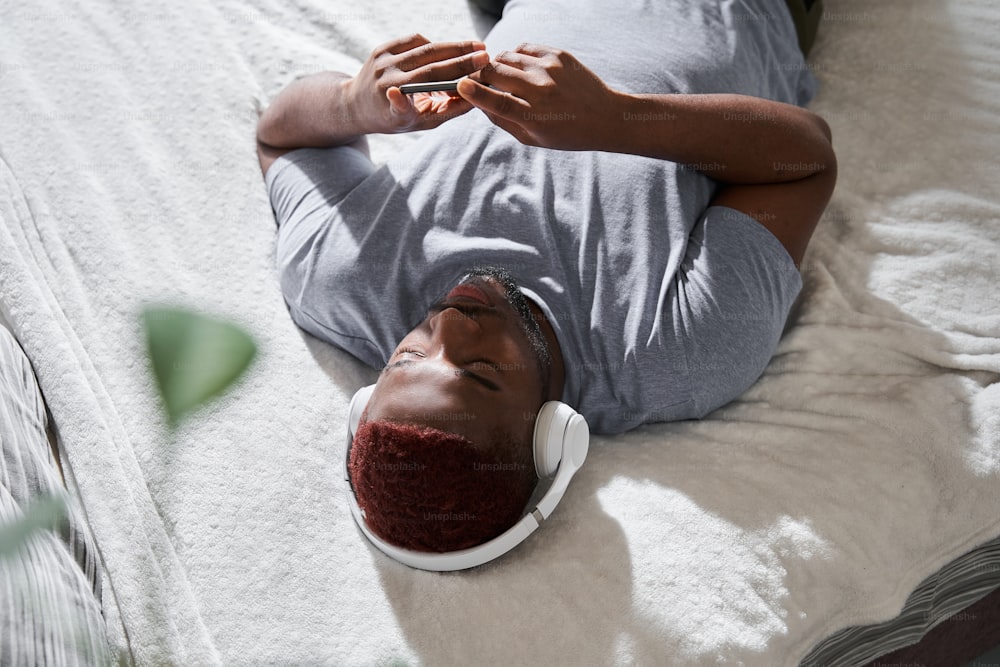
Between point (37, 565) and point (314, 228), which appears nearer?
point (37, 565)

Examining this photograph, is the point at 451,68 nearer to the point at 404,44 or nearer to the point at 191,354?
the point at 404,44

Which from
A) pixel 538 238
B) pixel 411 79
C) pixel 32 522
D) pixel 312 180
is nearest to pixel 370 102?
pixel 411 79

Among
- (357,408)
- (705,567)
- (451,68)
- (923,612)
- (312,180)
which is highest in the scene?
(451,68)

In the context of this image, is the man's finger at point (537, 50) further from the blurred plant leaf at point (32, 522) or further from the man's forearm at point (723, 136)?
the blurred plant leaf at point (32, 522)

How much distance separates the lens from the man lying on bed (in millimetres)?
1010

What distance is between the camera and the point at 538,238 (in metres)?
1.17

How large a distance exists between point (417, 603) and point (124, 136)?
0.86m

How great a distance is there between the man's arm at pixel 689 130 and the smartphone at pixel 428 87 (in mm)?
39

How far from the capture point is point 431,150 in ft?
4.14

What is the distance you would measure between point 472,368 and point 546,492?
17 centimetres

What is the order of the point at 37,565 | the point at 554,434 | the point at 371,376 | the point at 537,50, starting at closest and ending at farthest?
the point at 37,565
the point at 554,434
the point at 537,50
the point at 371,376

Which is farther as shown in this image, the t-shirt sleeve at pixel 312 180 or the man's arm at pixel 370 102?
the t-shirt sleeve at pixel 312 180

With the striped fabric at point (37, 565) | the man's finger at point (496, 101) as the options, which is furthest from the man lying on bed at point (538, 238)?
the striped fabric at point (37, 565)

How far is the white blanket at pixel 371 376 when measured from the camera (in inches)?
38.5
